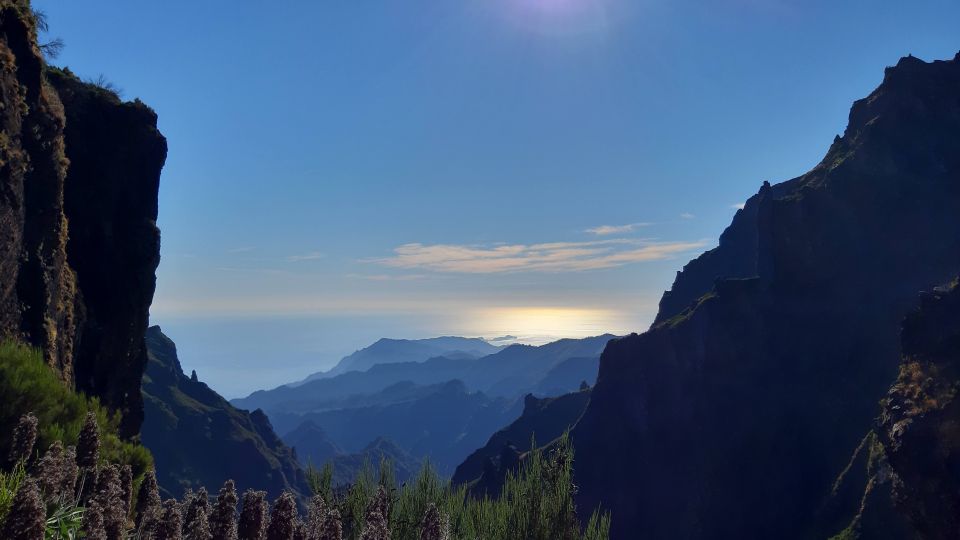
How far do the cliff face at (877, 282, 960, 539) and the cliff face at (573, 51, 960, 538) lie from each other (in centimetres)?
3119

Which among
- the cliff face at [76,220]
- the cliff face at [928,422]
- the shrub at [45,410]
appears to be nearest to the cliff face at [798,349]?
the cliff face at [928,422]

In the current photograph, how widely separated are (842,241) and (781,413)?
45.2 m

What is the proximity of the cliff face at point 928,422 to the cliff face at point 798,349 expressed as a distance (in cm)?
3119

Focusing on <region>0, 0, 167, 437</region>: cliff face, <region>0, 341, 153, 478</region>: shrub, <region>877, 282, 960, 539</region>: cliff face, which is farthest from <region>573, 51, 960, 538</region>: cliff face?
<region>0, 341, 153, 478</region>: shrub

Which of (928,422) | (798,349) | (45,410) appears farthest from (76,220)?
(798,349)

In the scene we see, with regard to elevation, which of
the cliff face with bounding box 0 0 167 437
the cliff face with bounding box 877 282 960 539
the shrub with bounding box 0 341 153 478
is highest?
the cliff face with bounding box 0 0 167 437

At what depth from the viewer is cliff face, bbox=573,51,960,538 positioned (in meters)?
131

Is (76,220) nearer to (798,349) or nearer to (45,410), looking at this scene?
(45,410)

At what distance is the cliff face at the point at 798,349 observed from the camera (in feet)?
431

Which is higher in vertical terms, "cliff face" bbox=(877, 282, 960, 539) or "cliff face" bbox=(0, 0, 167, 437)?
"cliff face" bbox=(0, 0, 167, 437)

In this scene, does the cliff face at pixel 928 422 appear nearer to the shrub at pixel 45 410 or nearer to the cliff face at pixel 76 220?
the cliff face at pixel 76 220

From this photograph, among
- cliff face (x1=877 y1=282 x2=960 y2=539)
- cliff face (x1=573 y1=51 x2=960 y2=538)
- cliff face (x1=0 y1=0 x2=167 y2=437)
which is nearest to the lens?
cliff face (x1=0 y1=0 x2=167 y2=437)

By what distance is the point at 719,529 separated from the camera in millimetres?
132875

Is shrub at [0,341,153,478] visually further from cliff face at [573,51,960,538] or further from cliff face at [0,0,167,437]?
cliff face at [573,51,960,538]
